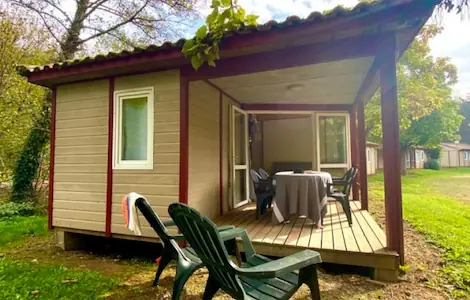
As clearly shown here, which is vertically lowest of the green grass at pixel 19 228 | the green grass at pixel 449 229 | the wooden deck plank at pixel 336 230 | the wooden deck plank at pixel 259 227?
the green grass at pixel 19 228

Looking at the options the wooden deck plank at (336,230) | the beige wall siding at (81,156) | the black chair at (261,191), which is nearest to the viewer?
the wooden deck plank at (336,230)

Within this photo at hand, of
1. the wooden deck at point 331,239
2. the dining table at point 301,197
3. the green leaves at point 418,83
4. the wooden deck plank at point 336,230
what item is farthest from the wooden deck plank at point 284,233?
the green leaves at point 418,83

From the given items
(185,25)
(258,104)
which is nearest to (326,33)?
(258,104)

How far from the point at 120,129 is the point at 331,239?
123 inches

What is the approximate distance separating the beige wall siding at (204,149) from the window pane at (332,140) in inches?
112

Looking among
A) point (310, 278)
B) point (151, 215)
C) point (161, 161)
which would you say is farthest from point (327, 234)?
point (161, 161)

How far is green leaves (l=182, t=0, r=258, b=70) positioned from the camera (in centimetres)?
268

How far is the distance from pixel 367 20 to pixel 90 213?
418 centimetres

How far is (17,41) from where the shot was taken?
7.02m

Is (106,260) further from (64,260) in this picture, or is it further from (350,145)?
(350,145)

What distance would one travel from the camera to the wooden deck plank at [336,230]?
2.96 m

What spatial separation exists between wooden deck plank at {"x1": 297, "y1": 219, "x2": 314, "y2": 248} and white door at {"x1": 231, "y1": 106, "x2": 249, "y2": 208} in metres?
1.70

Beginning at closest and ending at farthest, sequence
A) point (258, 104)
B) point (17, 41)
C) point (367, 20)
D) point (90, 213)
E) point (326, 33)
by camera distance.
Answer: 1. point (367, 20)
2. point (326, 33)
3. point (90, 213)
4. point (258, 104)
5. point (17, 41)

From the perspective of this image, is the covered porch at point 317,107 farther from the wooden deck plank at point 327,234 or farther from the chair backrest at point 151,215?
the chair backrest at point 151,215
